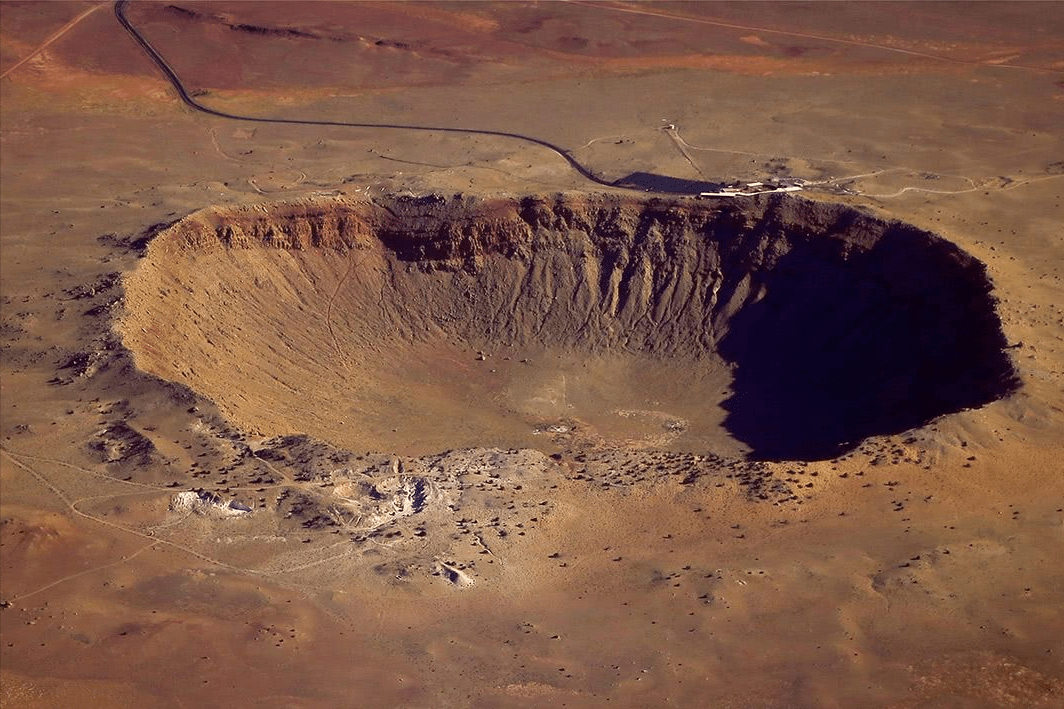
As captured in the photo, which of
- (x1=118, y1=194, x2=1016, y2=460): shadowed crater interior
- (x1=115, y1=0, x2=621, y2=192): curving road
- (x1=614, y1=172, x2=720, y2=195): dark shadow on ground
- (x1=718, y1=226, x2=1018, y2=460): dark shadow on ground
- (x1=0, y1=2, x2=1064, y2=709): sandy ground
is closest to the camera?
(x1=0, y1=2, x2=1064, y2=709): sandy ground

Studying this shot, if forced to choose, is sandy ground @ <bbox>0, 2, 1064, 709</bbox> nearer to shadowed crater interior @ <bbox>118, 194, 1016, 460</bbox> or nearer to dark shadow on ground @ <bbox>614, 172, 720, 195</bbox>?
dark shadow on ground @ <bbox>614, 172, 720, 195</bbox>

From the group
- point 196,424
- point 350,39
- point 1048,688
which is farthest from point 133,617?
point 350,39

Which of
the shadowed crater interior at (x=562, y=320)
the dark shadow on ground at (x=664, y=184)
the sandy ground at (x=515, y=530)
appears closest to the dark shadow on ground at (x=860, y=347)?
the shadowed crater interior at (x=562, y=320)

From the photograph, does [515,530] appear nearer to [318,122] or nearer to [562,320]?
[562,320]

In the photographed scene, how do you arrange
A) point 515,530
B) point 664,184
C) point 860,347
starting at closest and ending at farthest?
point 515,530, point 860,347, point 664,184

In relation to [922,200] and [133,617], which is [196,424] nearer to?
[133,617]

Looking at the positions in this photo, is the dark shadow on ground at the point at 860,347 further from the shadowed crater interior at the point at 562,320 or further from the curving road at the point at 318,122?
the curving road at the point at 318,122

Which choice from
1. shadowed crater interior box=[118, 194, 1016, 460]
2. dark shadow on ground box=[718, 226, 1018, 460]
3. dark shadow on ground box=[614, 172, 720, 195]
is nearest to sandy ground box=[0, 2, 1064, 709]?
dark shadow on ground box=[614, 172, 720, 195]

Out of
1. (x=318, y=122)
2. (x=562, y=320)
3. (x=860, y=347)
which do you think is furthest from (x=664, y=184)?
(x=318, y=122)
